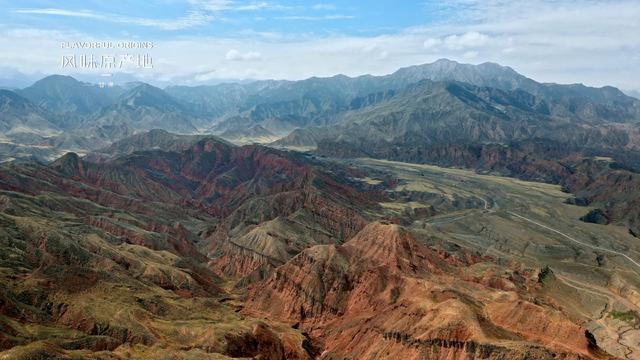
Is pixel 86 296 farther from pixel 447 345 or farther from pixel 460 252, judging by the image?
pixel 460 252

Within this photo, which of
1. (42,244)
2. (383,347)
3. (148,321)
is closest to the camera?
(383,347)

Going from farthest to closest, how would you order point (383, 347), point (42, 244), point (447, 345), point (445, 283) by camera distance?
1. point (42, 244)
2. point (445, 283)
3. point (383, 347)
4. point (447, 345)

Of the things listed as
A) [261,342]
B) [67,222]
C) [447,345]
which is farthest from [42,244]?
[447,345]

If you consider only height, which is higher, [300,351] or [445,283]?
[445,283]

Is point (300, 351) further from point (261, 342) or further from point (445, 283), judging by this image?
point (445, 283)

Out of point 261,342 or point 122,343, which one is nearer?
point 122,343

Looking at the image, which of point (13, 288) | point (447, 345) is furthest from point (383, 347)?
point (13, 288)
